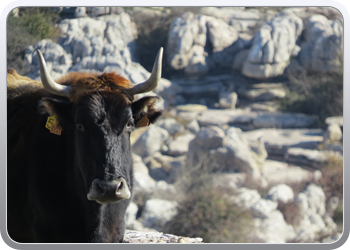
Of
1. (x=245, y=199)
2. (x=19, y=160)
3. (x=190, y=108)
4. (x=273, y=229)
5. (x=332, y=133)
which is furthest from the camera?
(x=190, y=108)

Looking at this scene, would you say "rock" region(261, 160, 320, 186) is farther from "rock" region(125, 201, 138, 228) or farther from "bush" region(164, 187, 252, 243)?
"rock" region(125, 201, 138, 228)

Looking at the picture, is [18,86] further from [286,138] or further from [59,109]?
[286,138]

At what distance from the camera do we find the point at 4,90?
4.14 metres

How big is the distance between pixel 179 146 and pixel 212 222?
964 centimetres

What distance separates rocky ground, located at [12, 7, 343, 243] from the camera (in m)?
10.7

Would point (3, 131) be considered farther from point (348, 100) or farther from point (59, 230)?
point (348, 100)

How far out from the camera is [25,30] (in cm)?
481

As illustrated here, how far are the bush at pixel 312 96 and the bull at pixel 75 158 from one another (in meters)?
17.1

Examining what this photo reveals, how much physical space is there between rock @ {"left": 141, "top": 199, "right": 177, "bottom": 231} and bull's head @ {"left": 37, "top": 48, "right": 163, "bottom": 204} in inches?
364

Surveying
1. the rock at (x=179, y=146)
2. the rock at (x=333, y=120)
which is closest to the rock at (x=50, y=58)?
the rock at (x=179, y=146)

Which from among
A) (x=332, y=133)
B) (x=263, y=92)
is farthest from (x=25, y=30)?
(x=263, y=92)

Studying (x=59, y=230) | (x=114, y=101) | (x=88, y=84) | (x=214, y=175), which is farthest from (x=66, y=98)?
(x=214, y=175)

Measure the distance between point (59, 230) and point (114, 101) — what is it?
146cm
